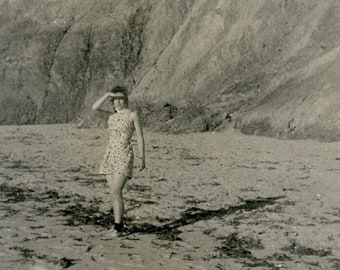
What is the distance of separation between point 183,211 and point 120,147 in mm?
1700

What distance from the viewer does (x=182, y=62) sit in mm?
25016

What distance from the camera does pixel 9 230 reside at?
6586mm

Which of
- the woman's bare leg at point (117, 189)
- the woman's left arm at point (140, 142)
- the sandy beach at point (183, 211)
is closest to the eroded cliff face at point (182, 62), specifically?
the sandy beach at point (183, 211)

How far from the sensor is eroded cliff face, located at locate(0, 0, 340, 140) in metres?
17.7

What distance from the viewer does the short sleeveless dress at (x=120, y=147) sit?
6.44m

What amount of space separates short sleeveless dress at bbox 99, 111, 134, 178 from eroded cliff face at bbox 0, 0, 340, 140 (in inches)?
372

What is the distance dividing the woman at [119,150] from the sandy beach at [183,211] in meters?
0.47

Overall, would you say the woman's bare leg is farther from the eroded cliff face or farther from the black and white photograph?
the eroded cliff face

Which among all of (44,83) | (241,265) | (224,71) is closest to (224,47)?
(224,71)

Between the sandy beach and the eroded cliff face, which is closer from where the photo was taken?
the sandy beach

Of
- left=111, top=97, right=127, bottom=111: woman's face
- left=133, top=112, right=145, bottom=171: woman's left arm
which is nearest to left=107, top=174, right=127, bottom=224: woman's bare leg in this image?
left=133, top=112, right=145, bottom=171: woman's left arm

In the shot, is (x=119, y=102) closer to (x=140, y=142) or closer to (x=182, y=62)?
(x=140, y=142)

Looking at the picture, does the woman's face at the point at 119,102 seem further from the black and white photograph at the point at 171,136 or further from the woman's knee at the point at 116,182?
the woman's knee at the point at 116,182

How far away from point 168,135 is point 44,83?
38.2ft
